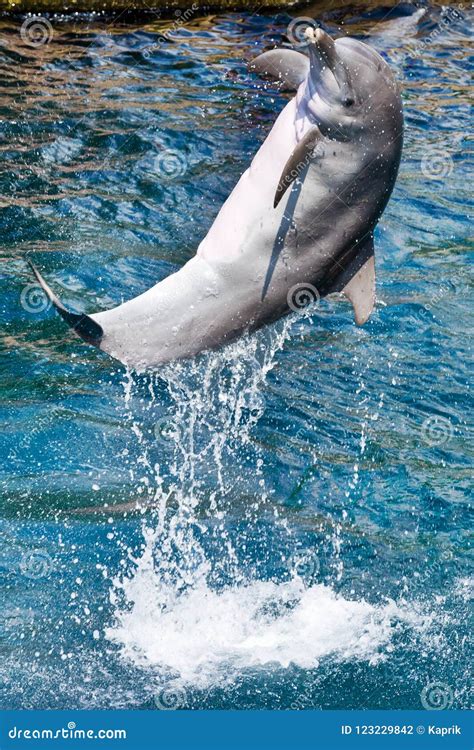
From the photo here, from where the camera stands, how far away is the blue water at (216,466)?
605 centimetres

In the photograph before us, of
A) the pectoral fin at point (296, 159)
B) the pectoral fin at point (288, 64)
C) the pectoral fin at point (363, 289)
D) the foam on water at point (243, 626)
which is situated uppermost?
the pectoral fin at point (288, 64)

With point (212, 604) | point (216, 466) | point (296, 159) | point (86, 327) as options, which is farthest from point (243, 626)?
point (296, 159)

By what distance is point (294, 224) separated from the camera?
5.57 meters

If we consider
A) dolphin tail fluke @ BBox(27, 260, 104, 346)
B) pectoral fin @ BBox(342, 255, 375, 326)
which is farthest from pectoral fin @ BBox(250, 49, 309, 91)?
dolphin tail fluke @ BBox(27, 260, 104, 346)

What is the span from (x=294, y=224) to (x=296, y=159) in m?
0.49

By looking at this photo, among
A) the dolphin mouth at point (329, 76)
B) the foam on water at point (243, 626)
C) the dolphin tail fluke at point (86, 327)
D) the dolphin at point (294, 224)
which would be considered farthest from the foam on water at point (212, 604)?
the dolphin mouth at point (329, 76)

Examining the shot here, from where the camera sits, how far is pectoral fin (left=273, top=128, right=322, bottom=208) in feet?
16.8

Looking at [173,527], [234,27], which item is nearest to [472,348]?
[173,527]

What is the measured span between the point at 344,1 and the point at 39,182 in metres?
8.96

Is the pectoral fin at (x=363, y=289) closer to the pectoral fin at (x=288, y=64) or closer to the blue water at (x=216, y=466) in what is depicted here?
the blue water at (x=216, y=466)

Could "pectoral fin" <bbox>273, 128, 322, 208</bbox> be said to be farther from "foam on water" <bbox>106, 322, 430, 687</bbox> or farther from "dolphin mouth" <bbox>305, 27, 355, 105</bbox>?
"foam on water" <bbox>106, 322, 430, 687</bbox>

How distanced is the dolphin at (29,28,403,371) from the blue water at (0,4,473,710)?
1.17 ft

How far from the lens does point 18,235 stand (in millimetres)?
9781

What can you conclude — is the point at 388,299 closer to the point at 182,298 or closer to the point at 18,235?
the point at 18,235
